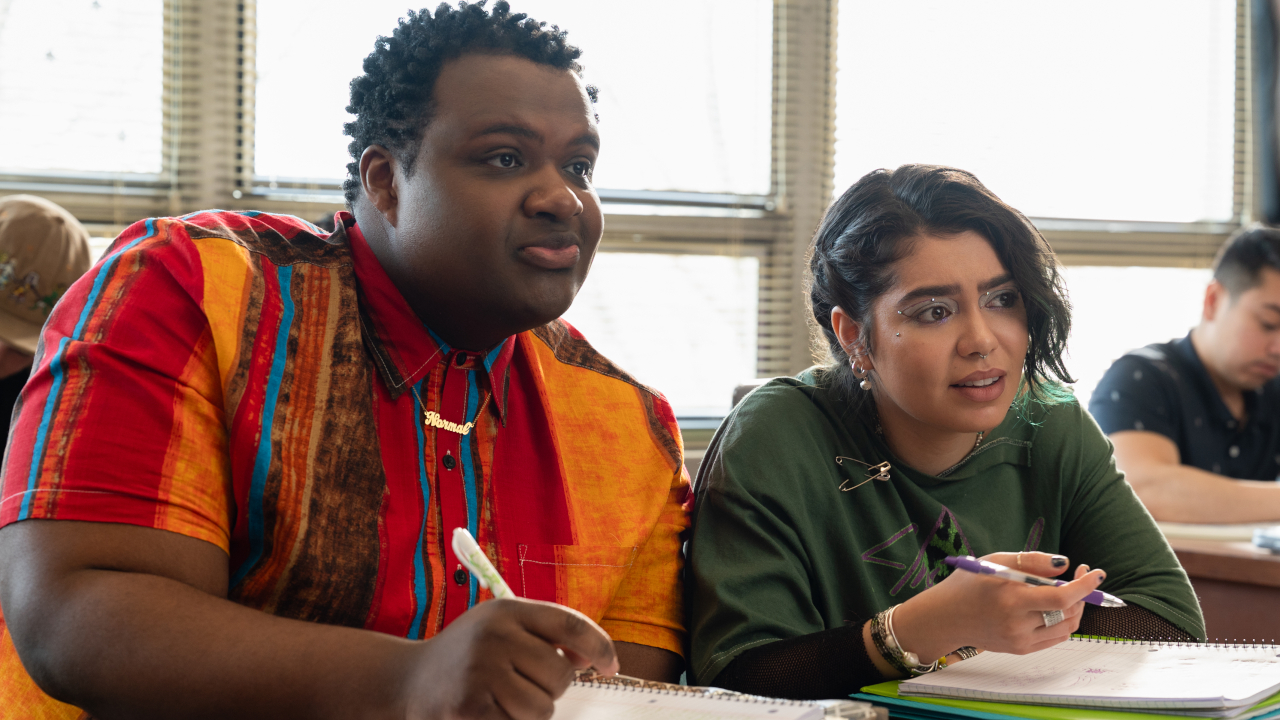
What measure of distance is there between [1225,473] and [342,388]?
2585 mm

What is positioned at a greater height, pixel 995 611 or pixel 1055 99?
pixel 1055 99

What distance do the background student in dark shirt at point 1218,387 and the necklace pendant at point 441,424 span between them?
2000 millimetres

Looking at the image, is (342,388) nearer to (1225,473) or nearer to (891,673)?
(891,673)

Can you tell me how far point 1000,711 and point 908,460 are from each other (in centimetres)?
57

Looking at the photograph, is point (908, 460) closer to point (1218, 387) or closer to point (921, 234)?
point (921, 234)

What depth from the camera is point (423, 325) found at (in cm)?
114

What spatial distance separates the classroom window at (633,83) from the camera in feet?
8.82

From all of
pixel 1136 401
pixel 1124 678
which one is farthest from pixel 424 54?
pixel 1136 401

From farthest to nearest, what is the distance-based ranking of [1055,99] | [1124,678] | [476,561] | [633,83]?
1. [1055,99]
2. [633,83]
3. [1124,678]
4. [476,561]

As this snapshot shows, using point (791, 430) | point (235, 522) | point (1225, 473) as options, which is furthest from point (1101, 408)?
point (235, 522)

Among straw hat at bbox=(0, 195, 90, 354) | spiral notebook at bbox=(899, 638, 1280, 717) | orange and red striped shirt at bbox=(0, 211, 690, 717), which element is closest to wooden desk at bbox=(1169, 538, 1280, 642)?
spiral notebook at bbox=(899, 638, 1280, 717)

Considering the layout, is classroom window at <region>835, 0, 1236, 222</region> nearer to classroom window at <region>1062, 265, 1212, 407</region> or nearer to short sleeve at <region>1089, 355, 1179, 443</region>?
classroom window at <region>1062, 265, 1212, 407</region>

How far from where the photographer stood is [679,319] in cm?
302

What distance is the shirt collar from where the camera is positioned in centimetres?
110
